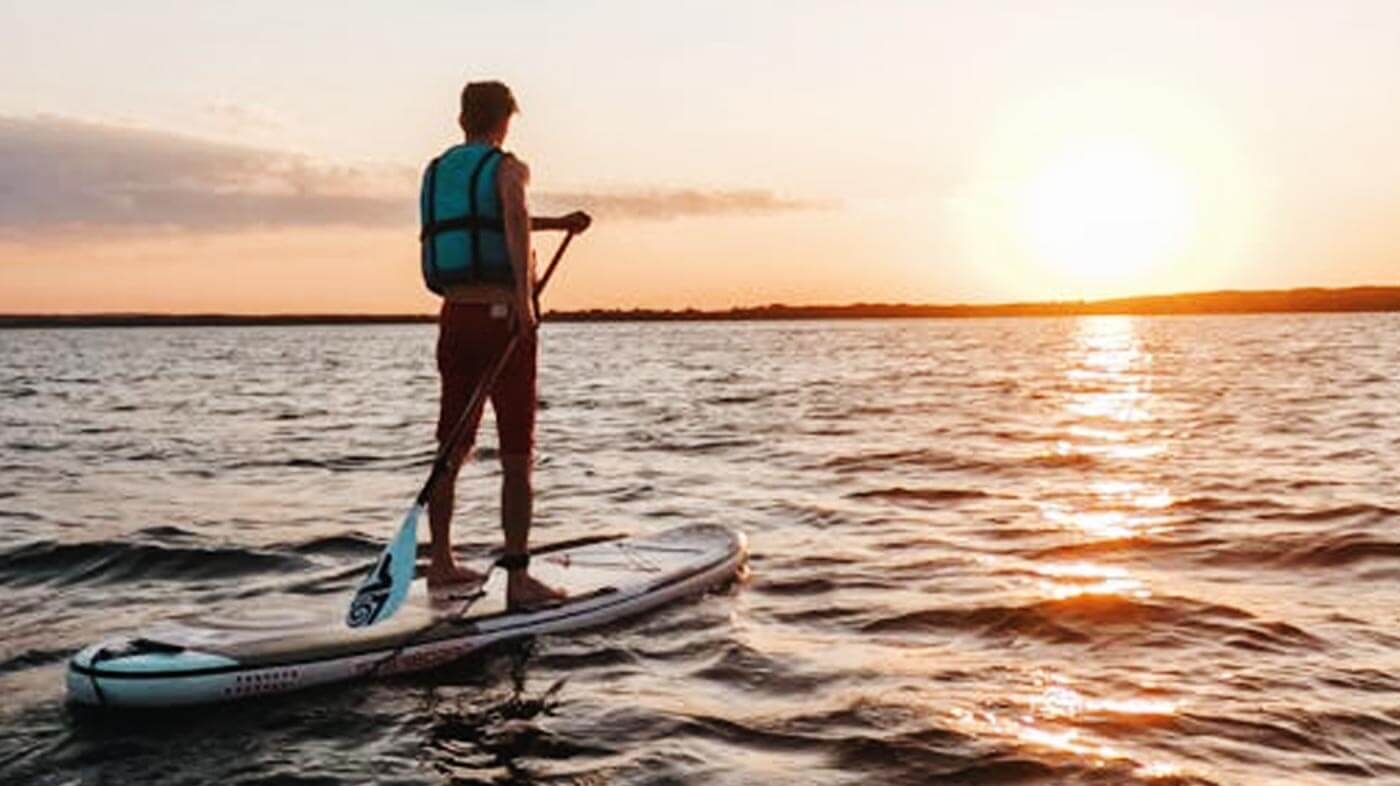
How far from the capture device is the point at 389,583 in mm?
7285

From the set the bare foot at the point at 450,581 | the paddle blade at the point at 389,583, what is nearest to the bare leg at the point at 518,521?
the bare foot at the point at 450,581

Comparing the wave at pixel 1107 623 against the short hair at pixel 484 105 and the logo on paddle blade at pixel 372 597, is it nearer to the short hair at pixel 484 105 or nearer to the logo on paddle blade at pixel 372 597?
the logo on paddle blade at pixel 372 597

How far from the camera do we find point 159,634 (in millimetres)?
6984

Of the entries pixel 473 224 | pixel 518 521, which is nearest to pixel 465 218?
pixel 473 224

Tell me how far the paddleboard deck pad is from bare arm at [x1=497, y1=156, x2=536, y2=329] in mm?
1719

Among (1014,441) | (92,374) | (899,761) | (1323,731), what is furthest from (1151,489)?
(92,374)

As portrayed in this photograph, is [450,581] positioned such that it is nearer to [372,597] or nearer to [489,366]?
[372,597]

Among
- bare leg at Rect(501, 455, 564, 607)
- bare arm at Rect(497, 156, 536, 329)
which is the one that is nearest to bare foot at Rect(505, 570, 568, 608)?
bare leg at Rect(501, 455, 564, 607)

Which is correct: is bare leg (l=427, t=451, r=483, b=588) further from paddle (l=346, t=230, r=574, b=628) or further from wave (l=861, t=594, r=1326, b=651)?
wave (l=861, t=594, r=1326, b=651)

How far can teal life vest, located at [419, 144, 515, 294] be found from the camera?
23.9 ft

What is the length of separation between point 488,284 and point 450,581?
189 centimetres

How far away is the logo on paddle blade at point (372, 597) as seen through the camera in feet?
23.6

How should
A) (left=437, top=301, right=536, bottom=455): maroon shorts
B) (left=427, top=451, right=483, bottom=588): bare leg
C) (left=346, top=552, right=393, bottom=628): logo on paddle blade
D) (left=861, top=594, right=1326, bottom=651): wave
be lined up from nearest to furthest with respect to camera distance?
(left=346, top=552, right=393, bottom=628): logo on paddle blade < (left=437, top=301, right=536, bottom=455): maroon shorts < (left=427, top=451, right=483, bottom=588): bare leg < (left=861, top=594, right=1326, bottom=651): wave

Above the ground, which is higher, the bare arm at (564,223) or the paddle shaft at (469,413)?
the bare arm at (564,223)
